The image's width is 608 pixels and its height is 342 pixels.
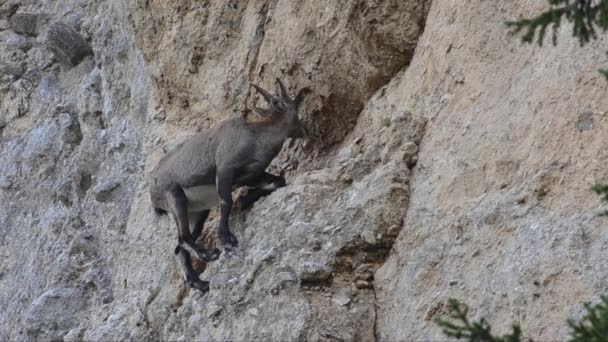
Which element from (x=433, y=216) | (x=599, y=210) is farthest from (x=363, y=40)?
(x=599, y=210)

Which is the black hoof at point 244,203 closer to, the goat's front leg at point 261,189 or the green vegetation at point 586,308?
the goat's front leg at point 261,189

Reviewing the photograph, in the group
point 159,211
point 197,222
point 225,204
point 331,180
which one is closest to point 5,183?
point 159,211

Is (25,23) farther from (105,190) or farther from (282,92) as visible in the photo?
(282,92)

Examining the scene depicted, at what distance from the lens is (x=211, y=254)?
1086 cm

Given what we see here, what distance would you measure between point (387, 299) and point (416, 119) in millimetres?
1750

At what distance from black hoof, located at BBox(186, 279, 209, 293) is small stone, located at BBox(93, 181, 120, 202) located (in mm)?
3286

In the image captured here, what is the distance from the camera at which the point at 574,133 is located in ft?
29.2

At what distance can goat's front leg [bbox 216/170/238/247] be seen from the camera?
1067cm

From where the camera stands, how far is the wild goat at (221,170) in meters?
11.0

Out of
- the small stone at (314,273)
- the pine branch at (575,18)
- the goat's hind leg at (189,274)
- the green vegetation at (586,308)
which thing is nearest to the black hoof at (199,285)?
the goat's hind leg at (189,274)

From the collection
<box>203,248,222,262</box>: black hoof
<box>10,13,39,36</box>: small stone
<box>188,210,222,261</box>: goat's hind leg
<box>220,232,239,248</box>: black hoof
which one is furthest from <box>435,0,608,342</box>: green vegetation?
<box>10,13,39,36</box>: small stone

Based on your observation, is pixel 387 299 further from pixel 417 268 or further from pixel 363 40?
pixel 363 40

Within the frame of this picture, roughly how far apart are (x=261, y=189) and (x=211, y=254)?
2.39ft

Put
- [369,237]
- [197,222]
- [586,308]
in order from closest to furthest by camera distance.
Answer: [586,308]
[369,237]
[197,222]
